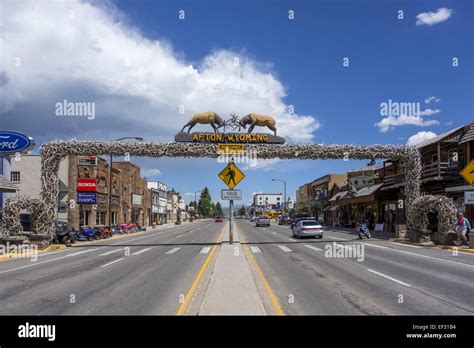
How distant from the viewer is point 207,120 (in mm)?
27062

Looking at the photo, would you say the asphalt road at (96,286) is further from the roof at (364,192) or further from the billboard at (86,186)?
the roof at (364,192)

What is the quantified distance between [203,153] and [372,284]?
17.0 meters

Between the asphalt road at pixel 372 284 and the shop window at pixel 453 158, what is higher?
the shop window at pixel 453 158

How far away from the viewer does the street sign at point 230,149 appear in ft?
87.2

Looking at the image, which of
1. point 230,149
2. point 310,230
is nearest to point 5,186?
point 230,149

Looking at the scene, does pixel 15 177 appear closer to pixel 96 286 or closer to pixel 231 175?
pixel 231 175

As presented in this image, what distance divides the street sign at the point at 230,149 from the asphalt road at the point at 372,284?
32.1 feet

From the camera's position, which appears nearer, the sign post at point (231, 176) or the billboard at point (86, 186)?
the sign post at point (231, 176)

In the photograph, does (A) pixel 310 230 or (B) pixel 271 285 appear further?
(A) pixel 310 230

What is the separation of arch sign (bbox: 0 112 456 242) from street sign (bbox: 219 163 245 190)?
4.67m

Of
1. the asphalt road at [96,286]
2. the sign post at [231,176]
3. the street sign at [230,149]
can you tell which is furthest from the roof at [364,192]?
the asphalt road at [96,286]

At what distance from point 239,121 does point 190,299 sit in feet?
63.6

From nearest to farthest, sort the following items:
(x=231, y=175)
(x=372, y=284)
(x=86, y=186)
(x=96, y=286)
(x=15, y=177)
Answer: (x=372, y=284) → (x=96, y=286) → (x=231, y=175) → (x=15, y=177) → (x=86, y=186)
